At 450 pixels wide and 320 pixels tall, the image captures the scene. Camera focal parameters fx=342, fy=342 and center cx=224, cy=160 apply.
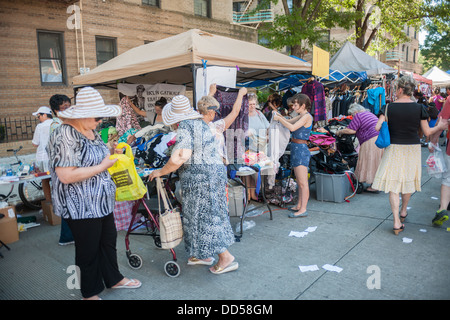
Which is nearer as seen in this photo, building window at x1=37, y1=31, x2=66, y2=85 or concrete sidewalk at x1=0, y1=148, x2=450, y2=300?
concrete sidewalk at x1=0, y1=148, x2=450, y2=300

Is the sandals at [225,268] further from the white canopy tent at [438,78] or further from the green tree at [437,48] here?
the green tree at [437,48]

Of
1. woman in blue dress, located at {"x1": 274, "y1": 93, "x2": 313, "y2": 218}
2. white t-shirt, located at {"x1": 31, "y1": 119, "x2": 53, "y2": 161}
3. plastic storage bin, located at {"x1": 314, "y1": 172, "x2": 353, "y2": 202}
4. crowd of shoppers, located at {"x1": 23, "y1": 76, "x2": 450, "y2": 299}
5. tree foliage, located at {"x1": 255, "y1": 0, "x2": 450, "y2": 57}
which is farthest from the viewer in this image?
tree foliage, located at {"x1": 255, "y1": 0, "x2": 450, "y2": 57}

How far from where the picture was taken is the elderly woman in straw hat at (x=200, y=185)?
3.40 m

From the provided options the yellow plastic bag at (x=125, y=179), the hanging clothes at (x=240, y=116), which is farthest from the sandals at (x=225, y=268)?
the hanging clothes at (x=240, y=116)

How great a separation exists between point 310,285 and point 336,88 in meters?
8.66

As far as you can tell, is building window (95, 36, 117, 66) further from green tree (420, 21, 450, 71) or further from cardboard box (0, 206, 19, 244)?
green tree (420, 21, 450, 71)

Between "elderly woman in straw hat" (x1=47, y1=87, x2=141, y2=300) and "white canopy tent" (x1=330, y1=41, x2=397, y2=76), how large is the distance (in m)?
9.17

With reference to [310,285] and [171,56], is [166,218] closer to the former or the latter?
[310,285]

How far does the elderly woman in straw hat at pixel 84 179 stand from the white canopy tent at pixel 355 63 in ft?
30.1

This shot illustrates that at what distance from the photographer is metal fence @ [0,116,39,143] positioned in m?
10.8

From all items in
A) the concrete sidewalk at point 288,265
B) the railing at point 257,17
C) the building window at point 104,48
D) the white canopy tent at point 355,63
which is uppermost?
the railing at point 257,17

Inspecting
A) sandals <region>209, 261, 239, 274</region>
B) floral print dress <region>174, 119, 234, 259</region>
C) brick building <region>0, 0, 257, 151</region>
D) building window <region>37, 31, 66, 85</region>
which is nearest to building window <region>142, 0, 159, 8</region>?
brick building <region>0, 0, 257, 151</region>

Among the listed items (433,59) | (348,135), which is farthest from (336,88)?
(433,59)

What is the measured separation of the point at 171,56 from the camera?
4820 mm
